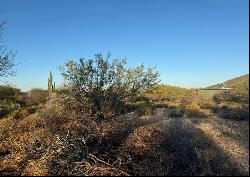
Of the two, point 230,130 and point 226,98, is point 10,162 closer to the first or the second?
point 230,130

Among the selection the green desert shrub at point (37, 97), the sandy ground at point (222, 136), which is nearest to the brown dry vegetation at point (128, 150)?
the sandy ground at point (222, 136)

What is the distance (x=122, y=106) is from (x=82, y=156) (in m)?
8.23

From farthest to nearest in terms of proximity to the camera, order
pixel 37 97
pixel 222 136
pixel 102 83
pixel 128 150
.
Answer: pixel 37 97
pixel 102 83
pixel 222 136
pixel 128 150

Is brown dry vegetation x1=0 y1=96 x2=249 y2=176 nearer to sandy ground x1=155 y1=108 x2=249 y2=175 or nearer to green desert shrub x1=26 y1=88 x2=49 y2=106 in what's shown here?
sandy ground x1=155 y1=108 x2=249 y2=175

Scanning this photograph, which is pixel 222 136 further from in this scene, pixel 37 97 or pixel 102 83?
pixel 37 97

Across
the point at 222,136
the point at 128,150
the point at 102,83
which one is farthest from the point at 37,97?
the point at 128,150

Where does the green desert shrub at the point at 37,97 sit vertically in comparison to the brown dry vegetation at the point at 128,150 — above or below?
above

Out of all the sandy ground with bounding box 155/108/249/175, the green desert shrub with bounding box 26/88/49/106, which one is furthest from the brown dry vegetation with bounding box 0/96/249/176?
the green desert shrub with bounding box 26/88/49/106

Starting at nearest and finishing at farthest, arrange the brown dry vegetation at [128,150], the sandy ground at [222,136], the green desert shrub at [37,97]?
the brown dry vegetation at [128,150], the sandy ground at [222,136], the green desert shrub at [37,97]

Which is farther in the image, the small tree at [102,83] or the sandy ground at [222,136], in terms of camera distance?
the small tree at [102,83]

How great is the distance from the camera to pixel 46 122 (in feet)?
37.1

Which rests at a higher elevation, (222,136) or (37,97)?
(37,97)

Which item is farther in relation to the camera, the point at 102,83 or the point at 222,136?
the point at 102,83

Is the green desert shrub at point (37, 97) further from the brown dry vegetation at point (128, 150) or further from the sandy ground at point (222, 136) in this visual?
the sandy ground at point (222, 136)
